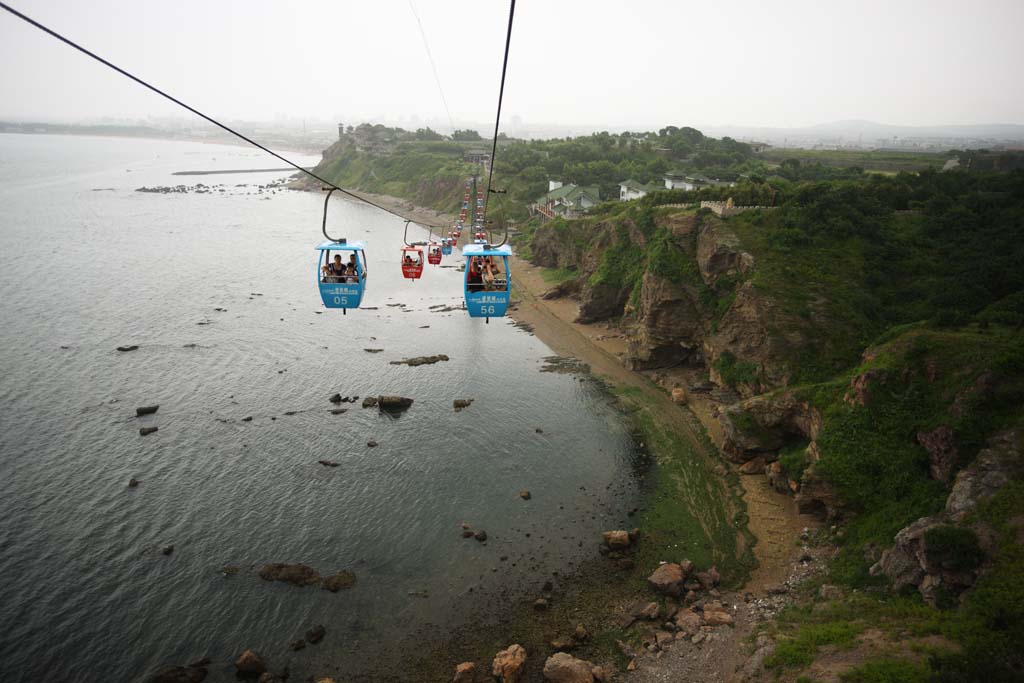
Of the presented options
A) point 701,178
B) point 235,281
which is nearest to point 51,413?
point 235,281

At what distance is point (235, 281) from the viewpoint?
74875 mm

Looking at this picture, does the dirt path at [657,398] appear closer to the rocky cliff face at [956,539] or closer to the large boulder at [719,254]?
the rocky cliff face at [956,539]

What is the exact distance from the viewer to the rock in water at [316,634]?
75.2ft

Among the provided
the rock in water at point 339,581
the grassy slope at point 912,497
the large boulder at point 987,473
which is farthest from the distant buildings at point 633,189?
the rock in water at point 339,581

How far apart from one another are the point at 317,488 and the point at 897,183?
188 feet

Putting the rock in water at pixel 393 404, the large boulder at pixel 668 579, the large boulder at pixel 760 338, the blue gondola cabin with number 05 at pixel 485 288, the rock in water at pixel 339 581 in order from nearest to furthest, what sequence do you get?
the blue gondola cabin with number 05 at pixel 485 288 → the large boulder at pixel 668 579 → the rock in water at pixel 339 581 → the large boulder at pixel 760 338 → the rock in water at pixel 393 404

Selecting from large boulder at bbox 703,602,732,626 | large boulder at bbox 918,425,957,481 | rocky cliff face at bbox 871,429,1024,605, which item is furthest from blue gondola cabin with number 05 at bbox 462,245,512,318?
large boulder at bbox 918,425,957,481

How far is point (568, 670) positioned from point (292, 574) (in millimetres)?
13852

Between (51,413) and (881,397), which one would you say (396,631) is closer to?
(881,397)

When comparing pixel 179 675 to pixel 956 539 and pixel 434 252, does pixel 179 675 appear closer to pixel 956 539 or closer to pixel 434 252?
pixel 434 252

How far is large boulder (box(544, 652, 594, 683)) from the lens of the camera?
20.7 meters

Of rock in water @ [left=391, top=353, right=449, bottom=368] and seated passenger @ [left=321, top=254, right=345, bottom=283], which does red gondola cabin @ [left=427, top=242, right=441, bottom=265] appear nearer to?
seated passenger @ [left=321, top=254, right=345, bottom=283]

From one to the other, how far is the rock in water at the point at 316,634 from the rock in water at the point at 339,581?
207 centimetres

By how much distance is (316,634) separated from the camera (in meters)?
23.0
